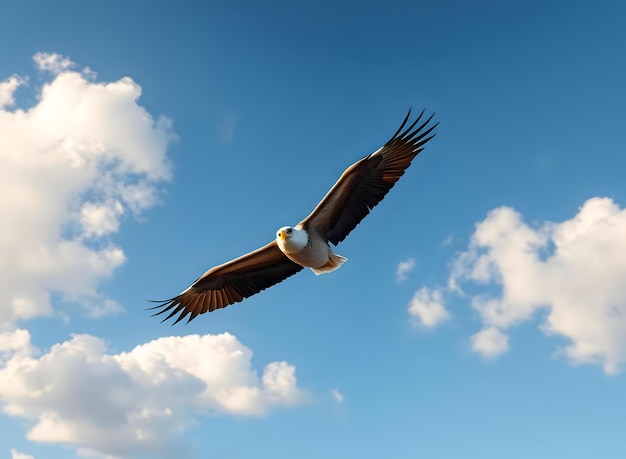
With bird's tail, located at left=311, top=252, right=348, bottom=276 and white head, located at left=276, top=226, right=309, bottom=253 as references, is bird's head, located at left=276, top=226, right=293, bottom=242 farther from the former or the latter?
bird's tail, located at left=311, top=252, right=348, bottom=276

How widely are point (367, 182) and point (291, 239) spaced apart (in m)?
2.23

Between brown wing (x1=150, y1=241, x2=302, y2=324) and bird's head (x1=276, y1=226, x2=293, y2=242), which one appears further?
brown wing (x1=150, y1=241, x2=302, y2=324)

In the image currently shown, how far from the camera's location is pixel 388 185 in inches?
604

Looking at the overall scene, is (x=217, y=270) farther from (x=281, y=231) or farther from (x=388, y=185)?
(x=388, y=185)

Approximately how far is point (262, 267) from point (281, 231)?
2866mm

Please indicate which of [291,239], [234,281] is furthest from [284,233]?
[234,281]

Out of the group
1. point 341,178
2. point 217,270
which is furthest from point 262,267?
point 341,178

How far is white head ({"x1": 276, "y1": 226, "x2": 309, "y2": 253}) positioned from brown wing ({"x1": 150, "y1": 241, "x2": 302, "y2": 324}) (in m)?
1.22

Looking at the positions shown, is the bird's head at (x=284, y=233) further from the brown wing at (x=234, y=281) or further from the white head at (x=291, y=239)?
the brown wing at (x=234, y=281)

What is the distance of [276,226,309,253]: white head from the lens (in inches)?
580

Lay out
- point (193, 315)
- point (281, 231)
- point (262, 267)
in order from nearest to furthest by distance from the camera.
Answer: point (281, 231) < point (262, 267) < point (193, 315)

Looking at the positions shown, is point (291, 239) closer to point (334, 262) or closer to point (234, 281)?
point (334, 262)

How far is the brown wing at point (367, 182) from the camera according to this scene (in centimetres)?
1507

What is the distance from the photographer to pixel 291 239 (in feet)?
48.5
